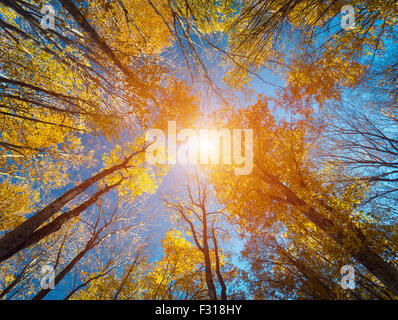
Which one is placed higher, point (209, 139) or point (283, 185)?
point (209, 139)

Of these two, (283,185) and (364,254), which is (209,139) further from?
(364,254)

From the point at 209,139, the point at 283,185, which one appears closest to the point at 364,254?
the point at 283,185

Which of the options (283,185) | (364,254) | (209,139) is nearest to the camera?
(364,254)

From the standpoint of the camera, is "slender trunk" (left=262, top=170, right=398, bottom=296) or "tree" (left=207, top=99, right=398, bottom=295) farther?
"tree" (left=207, top=99, right=398, bottom=295)

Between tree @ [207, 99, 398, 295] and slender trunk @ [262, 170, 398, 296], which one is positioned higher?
tree @ [207, 99, 398, 295]

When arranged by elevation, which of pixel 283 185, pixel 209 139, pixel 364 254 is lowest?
pixel 364 254

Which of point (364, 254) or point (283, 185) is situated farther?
point (283, 185)

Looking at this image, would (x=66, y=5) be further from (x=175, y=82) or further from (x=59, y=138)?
(x=59, y=138)

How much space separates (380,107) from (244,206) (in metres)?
6.55

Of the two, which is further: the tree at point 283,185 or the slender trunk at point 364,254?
the tree at point 283,185

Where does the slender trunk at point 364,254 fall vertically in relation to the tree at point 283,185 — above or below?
below

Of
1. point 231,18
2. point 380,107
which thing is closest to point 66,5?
point 231,18

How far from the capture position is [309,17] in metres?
4.20
